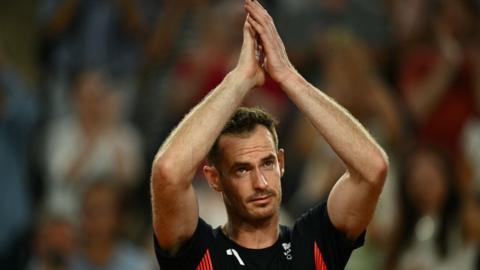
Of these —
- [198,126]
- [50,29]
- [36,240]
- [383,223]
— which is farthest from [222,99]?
[50,29]

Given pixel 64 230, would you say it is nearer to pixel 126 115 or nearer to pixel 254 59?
pixel 126 115

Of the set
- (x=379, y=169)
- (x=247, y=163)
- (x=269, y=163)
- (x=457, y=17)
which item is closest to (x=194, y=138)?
(x=247, y=163)

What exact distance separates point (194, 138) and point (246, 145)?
34cm

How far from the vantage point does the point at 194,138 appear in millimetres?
5242

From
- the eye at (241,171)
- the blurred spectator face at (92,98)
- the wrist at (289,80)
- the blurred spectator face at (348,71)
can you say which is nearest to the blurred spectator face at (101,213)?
the blurred spectator face at (92,98)

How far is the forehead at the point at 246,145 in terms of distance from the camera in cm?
545

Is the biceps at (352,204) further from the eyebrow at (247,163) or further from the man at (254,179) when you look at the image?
the eyebrow at (247,163)

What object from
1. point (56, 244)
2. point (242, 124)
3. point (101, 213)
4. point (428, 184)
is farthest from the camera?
point (101, 213)

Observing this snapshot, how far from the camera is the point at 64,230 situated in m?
9.59

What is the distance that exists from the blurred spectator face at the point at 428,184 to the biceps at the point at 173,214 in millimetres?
3922

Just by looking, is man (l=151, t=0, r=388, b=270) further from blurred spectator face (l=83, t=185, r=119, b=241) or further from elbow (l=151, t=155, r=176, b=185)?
blurred spectator face (l=83, t=185, r=119, b=241)

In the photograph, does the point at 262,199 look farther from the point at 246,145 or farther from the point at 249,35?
the point at 249,35

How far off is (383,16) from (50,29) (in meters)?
3.32

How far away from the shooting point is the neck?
5.53 m
